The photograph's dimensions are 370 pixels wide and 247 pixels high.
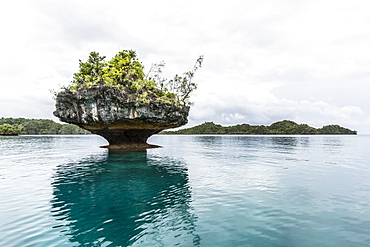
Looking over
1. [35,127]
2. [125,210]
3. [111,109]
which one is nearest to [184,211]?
[125,210]

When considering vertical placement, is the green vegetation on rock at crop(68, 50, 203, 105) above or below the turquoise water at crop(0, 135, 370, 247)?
above

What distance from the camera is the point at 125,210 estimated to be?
8.84m

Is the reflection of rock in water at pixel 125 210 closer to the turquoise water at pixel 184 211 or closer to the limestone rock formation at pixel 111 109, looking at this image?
the turquoise water at pixel 184 211

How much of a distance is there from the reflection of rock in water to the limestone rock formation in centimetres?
1433

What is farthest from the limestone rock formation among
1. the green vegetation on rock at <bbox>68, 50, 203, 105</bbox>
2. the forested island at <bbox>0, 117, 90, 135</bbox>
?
the forested island at <bbox>0, 117, 90, 135</bbox>

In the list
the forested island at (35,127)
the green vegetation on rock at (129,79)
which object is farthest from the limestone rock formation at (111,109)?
the forested island at (35,127)

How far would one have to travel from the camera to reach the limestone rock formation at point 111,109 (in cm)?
2734

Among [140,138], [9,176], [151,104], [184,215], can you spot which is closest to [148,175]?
[184,215]

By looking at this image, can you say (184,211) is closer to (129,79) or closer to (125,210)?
(125,210)

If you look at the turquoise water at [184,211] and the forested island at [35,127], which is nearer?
the turquoise water at [184,211]

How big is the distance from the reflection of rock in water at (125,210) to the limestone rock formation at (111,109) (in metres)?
14.3

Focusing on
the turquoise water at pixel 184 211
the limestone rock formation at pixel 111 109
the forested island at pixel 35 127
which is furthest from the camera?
the forested island at pixel 35 127

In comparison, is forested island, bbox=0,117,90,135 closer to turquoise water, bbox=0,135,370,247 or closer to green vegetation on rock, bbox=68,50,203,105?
green vegetation on rock, bbox=68,50,203,105

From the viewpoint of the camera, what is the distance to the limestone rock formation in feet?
89.7
